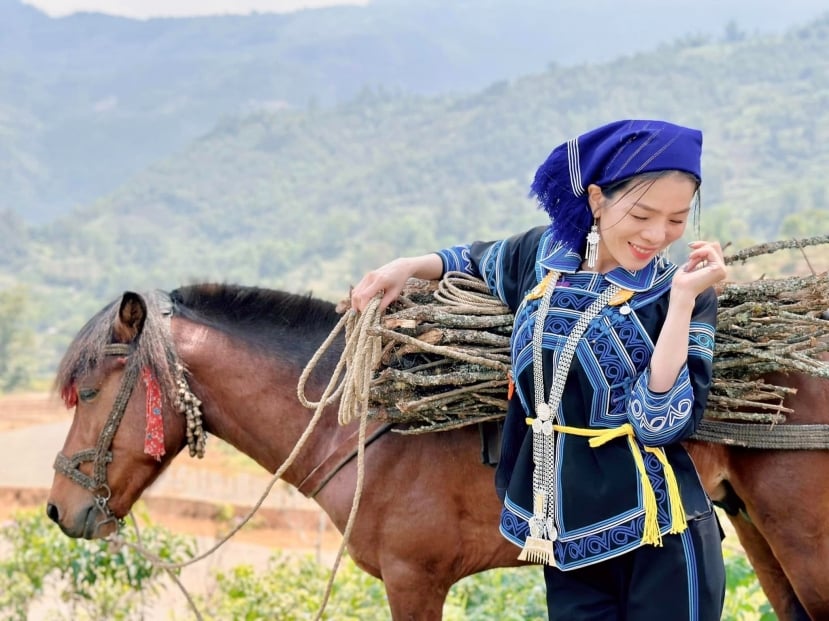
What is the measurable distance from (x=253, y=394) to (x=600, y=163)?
1503mm

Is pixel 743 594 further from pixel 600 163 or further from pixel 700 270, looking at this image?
pixel 600 163

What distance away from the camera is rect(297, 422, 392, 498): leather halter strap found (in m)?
3.04

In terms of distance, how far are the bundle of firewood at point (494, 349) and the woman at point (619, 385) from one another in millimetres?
390

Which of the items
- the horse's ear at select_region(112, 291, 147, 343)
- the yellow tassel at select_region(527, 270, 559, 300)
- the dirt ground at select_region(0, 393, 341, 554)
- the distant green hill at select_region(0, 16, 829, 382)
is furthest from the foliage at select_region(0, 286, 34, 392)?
the yellow tassel at select_region(527, 270, 559, 300)

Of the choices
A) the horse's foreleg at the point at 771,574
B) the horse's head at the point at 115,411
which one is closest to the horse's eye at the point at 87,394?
the horse's head at the point at 115,411

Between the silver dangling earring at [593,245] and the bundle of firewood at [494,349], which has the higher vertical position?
the silver dangling earring at [593,245]

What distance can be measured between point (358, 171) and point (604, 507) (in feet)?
383

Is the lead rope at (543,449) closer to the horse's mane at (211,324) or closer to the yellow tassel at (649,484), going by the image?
the yellow tassel at (649,484)

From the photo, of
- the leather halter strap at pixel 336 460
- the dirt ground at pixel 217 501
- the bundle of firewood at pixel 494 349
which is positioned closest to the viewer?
the bundle of firewood at pixel 494 349

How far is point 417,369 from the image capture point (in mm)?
2873

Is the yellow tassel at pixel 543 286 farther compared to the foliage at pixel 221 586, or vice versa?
the foliage at pixel 221 586

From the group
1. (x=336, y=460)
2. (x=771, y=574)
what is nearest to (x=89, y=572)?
(x=336, y=460)

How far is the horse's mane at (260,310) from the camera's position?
328 cm

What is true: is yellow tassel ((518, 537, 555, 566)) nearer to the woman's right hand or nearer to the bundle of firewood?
the bundle of firewood
